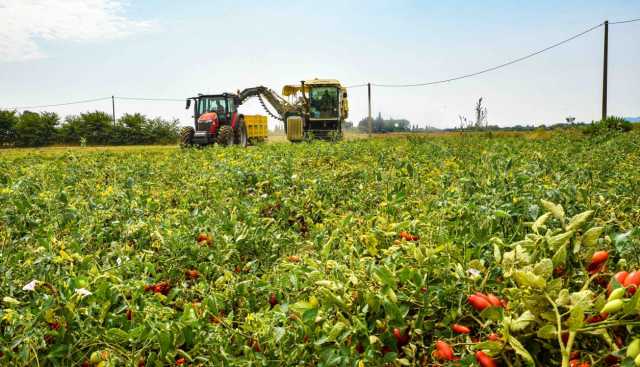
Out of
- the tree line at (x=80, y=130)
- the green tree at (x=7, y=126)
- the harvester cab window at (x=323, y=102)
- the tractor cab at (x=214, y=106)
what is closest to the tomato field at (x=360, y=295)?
the tractor cab at (x=214, y=106)

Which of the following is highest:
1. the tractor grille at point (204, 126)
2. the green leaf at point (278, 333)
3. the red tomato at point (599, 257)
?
the tractor grille at point (204, 126)

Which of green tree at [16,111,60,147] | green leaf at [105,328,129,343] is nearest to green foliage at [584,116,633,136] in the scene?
green leaf at [105,328,129,343]

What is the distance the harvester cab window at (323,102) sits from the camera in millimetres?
23922

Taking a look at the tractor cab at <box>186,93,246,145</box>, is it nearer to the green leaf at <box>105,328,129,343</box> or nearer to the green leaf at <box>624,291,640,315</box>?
the green leaf at <box>105,328,129,343</box>

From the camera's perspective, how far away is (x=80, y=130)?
3400 centimetres

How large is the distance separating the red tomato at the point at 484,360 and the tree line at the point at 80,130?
3405 centimetres

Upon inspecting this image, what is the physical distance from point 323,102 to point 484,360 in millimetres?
22865

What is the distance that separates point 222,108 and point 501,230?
19.0 m

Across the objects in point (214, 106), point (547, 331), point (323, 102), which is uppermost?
point (323, 102)

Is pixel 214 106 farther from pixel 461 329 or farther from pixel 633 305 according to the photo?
pixel 633 305

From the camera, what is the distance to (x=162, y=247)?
3596mm

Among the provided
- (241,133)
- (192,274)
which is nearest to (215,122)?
(241,133)

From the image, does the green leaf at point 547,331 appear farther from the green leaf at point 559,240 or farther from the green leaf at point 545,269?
the green leaf at point 559,240

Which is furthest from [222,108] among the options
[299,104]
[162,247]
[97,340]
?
[97,340]
